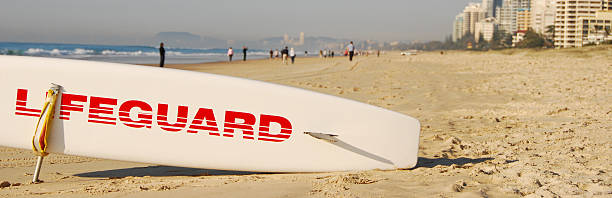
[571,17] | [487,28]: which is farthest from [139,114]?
[487,28]

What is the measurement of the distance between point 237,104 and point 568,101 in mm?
5789

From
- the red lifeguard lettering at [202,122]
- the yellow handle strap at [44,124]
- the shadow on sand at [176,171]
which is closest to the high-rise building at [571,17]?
the shadow on sand at [176,171]

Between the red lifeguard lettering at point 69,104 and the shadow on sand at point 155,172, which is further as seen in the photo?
the shadow on sand at point 155,172

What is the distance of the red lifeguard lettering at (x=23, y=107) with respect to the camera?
3.14 meters

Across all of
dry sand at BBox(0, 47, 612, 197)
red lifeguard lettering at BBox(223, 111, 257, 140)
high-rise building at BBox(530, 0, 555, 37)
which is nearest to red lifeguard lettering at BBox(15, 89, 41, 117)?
dry sand at BBox(0, 47, 612, 197)

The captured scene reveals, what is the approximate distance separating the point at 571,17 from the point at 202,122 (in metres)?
106

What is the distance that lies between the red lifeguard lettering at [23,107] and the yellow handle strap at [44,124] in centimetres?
5

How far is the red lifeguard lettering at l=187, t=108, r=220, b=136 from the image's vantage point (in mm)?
3219

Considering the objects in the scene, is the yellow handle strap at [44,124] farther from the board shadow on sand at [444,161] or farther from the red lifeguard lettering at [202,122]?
the board shadow on sand at [444,161]

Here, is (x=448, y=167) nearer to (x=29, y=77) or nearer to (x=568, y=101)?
(x=29, y=77)

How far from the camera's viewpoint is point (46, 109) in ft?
10.2

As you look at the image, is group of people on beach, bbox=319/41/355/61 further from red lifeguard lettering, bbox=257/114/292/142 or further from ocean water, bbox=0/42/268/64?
red lifeguard lettering, bbox=257/114/292/142

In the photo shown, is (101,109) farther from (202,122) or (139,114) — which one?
(202,122)

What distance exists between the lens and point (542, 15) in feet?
467
